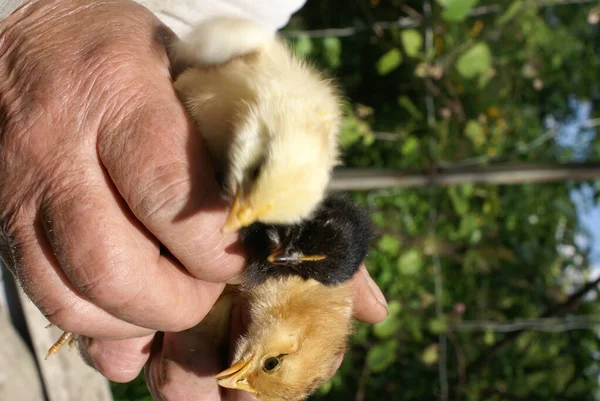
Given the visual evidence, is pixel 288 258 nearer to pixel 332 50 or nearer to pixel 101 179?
pixel 101 179

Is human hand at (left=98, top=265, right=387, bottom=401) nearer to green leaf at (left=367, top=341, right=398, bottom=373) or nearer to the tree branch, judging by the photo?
the tree branch

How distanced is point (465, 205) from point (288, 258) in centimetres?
235

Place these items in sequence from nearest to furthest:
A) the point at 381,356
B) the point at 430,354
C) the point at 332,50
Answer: the point at 381,356 → the point at 430,354 → the point at 332,50

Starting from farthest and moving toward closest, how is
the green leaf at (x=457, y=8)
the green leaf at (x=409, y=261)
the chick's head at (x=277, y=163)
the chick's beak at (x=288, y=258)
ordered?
the green leaf at (x=409, y=261), the green leaf at (x=457, y=8), the chick's beak at (x=288, y=258), the chick's head at (x=277, y=163)

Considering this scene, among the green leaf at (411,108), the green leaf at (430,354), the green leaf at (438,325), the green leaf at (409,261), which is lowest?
the green leaf at (430,354)

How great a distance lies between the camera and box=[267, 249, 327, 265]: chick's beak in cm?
94

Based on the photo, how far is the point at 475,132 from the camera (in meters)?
3.05

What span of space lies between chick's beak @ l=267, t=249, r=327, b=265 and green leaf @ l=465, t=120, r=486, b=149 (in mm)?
2308

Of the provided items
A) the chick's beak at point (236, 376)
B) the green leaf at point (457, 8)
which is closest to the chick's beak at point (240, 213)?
the chick's beak at point (236, 376)

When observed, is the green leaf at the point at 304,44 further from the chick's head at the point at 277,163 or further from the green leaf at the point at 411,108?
the chick's head at the point at 277,163

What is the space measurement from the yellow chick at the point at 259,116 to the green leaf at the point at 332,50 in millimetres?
2273

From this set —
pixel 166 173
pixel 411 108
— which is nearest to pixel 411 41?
pixel 411 108

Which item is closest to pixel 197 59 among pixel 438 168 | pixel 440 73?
pixel 438 168

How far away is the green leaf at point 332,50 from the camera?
3.21 meters
